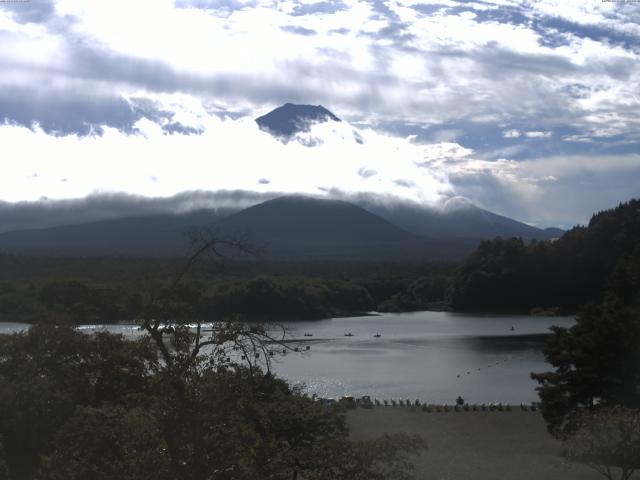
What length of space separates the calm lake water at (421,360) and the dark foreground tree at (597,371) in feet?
17.7

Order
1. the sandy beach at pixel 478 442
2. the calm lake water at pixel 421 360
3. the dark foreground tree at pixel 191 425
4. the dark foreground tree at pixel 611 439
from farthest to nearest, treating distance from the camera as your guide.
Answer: the calm lake water at pixel 421 360 < the sandy beach at pixel 478 442 < the dark foreground tree at pixel 611 439 < the dark foreground tree at pixel 191 425

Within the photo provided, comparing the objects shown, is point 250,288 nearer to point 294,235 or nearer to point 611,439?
point 611,439

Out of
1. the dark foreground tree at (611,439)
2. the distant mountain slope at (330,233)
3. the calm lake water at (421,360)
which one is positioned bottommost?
the calm lake water at (421,360)

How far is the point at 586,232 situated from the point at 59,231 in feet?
345

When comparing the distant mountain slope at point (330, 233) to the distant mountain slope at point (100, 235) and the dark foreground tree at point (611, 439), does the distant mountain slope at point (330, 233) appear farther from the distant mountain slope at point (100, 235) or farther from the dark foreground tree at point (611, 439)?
the dark foreground tree at point (611, 439)

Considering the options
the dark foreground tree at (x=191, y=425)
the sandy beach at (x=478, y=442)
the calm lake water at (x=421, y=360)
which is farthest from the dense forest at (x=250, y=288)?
the sandy beach at (x=478, y=442)

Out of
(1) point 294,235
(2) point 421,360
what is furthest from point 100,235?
(2) point 421,360

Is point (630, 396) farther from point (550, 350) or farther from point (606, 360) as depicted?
point (550, 350)

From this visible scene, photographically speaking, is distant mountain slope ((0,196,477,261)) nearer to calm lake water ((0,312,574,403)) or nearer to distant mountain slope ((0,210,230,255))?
distant mountain slope ((0,210,230,255))

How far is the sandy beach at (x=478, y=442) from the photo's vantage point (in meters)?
14.4

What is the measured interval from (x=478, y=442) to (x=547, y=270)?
50592 millimetres

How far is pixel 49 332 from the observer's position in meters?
10.3

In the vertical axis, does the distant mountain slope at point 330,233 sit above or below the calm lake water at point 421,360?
above

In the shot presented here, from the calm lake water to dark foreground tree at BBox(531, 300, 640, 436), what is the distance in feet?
17.7
